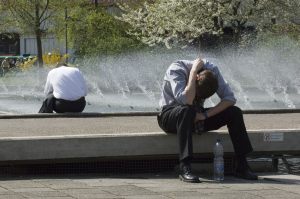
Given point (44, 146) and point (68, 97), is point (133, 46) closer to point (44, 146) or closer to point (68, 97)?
point (68, 97)

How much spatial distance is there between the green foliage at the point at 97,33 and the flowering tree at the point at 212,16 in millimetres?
2126

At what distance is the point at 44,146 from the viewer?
338 inches

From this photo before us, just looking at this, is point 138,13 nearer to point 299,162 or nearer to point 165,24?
point 165,24

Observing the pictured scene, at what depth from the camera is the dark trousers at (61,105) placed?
12.3 meters

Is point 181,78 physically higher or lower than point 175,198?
higher

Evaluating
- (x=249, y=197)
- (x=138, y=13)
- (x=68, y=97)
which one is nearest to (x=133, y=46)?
(x=138, y=13)

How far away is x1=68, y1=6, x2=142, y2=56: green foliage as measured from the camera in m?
36.3

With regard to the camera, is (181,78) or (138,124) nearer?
(181,78)

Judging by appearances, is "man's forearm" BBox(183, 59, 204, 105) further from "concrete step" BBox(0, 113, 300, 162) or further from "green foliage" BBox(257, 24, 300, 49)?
"green foliage" BBox(257, 24, 300, 49)

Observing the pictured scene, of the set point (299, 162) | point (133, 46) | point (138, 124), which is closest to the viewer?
point (299, 162)

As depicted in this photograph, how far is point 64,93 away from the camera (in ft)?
40.9

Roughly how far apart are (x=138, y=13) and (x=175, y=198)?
3041 cm

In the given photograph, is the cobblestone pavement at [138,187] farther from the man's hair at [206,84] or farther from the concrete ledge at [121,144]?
the man's hair at [206,84]

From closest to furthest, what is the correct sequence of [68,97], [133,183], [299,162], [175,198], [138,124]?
[175,198], [133,183], [299,162], [138,124], [68,97]
